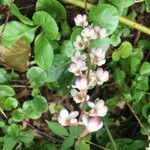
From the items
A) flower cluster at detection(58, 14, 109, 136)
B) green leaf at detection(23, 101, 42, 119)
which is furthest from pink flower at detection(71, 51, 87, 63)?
green leaf at detection(23, 101, 42, 119)

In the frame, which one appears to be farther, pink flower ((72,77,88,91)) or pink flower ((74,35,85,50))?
pink flower ((74,35,85,50))

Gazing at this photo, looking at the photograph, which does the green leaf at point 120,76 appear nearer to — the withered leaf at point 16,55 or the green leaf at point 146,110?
the green leaf at point 146,110

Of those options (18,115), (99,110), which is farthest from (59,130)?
(99,110)

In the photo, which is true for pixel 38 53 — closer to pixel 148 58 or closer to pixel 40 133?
pixel 40 133

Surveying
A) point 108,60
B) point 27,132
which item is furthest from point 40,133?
point 108,60

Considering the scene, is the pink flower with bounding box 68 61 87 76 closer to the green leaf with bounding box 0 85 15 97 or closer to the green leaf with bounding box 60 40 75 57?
the green leaf with bounding box 60 40 75 57

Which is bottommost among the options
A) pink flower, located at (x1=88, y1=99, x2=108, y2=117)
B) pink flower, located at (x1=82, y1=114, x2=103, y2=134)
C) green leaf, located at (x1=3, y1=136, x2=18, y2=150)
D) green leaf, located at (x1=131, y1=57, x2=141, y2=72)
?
pink flower, located at (x1=82, y1=114, x2=103, y2=134)

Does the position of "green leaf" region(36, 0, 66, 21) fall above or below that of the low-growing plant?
above
